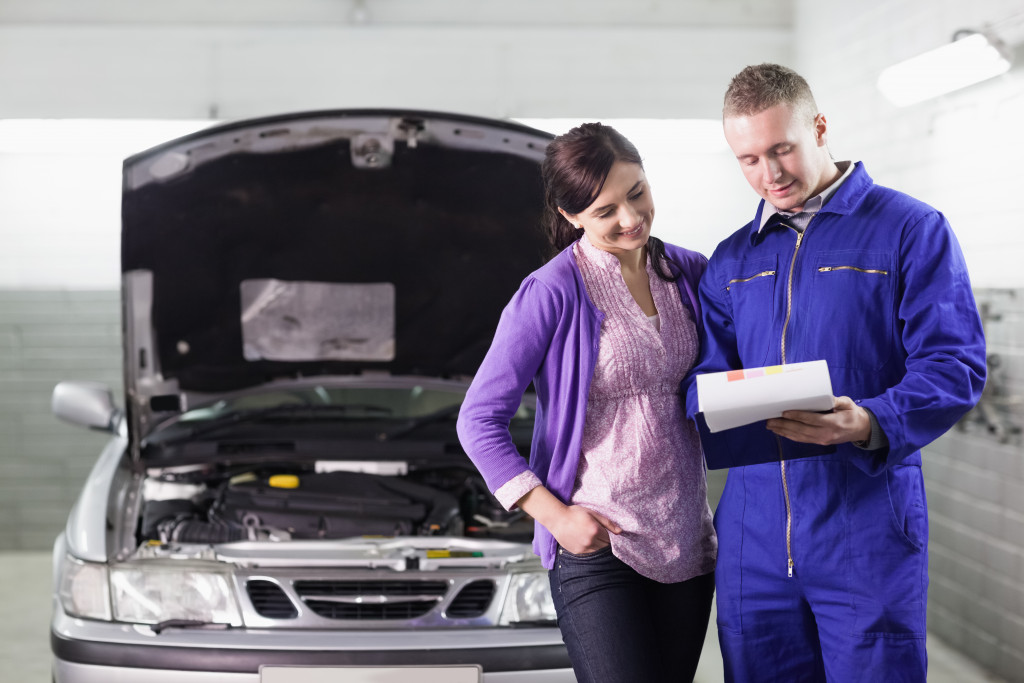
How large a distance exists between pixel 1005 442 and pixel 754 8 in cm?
334

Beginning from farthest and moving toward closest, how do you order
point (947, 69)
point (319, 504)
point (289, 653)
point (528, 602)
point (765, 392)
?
1. point (947, 69)
2. point (319, 504)
3. point (528, 602)
4. point (289, 653)
5. point (765, 392)

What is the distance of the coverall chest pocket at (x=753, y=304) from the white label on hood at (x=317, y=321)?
1.73 metres

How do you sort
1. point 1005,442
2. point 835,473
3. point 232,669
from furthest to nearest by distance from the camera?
point 1005,442 → point 232,669 → point 835,473

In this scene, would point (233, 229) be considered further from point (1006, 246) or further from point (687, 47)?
point (687, 47)

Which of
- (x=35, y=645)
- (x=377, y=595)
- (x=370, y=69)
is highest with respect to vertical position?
(x=370, y=69)

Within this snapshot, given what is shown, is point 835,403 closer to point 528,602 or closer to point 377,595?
point 528,602

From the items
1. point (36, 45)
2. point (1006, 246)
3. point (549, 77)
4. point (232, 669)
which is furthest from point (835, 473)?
point (36, 45)

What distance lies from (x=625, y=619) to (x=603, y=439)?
0.31 metres

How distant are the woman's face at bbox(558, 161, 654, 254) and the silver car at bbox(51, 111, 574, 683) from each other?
3.45ft

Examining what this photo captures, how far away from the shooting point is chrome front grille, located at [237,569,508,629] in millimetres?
2334

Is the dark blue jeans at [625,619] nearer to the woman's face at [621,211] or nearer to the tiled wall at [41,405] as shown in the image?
the woman's face at [621,211]

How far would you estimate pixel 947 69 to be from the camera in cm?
346

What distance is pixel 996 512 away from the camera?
356 cm

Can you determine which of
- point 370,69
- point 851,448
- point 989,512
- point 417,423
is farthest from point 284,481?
point 370,69
